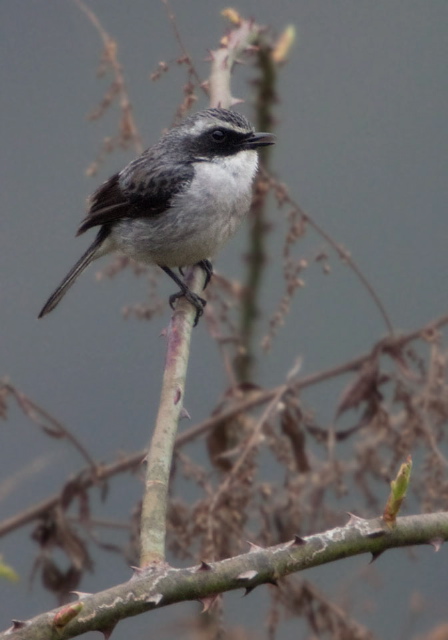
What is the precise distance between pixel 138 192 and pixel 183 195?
254 millimetres

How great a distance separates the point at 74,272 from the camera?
4.69 metres

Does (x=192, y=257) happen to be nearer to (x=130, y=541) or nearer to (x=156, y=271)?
(x=156, y=271)

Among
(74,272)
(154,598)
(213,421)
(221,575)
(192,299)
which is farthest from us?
(74,272)

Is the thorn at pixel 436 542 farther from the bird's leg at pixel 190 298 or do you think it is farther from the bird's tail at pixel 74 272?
the bird's tail at pixel 74 272

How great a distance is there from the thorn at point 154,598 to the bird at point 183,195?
8.34 feet

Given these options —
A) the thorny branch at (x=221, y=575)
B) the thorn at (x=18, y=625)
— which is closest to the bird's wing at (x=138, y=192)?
the thorny branch at (x=221, y=575)

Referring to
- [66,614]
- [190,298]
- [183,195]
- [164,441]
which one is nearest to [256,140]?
[183,195]

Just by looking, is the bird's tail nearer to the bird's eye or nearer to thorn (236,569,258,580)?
the bird's eye

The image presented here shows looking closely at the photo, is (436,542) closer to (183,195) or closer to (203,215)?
(203,215)

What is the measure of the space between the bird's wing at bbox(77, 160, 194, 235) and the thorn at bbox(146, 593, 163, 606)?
2.92m

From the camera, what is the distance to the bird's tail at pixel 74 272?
4.58 metres

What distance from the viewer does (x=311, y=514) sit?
14.5 feet

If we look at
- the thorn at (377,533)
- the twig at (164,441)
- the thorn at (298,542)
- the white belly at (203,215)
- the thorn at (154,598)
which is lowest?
the thorn at (154,598)

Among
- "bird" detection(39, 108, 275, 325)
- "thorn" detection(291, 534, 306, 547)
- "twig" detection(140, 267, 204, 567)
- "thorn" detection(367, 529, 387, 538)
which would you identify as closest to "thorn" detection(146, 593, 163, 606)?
"twig" detection(140, 267, 204, 567)
